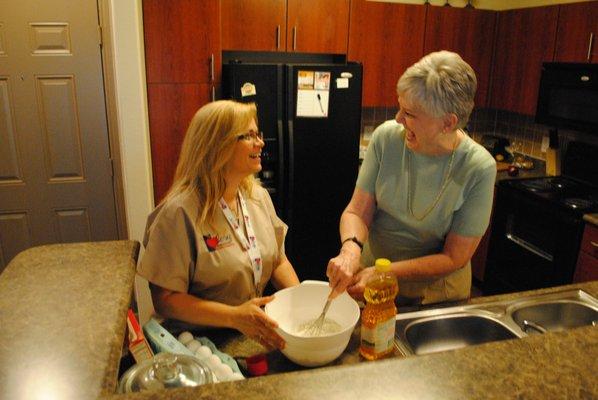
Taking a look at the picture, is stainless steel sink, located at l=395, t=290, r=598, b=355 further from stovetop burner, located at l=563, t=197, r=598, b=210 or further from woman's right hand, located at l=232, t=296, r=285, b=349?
stovetop burner, located at l=563, t=197, r=598, b=210

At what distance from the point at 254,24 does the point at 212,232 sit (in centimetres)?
208

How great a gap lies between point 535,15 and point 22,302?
3.53m

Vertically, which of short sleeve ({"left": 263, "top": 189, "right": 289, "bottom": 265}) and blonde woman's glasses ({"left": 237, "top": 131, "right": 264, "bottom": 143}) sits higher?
blonde woman's glasses ({"left": 237, "top": 131, "right": 264, "bottom": 143})

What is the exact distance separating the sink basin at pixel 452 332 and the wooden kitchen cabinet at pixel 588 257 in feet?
5.65

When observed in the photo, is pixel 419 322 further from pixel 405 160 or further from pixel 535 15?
pixel 535 15

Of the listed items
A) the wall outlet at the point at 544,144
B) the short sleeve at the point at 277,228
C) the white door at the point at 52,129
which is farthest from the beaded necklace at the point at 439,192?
the wall outlet at the point at 544,144

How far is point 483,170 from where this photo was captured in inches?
62.1

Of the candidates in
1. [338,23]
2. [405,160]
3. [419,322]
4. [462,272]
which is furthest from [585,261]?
[338,23]

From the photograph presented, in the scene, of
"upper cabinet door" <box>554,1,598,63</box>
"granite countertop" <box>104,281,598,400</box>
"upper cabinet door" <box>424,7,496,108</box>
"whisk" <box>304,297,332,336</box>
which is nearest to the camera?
"granite countertop" <box>104,281,598,400</box>

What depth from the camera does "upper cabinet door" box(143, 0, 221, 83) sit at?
112 inches

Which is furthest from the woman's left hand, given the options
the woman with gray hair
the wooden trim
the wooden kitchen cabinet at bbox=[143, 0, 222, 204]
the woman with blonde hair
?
the wooden trim

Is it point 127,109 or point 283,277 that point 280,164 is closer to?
point 127,109

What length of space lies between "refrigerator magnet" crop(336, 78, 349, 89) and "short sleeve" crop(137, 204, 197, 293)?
2.00 meters

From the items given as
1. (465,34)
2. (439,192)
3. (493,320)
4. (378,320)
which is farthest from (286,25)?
(378,320)
